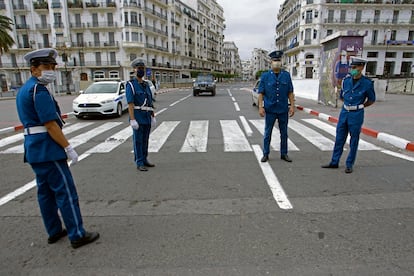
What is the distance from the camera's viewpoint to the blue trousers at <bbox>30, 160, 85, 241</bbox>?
2729mm

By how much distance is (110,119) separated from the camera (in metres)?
11.9

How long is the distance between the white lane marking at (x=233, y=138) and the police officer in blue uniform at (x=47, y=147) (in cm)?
421

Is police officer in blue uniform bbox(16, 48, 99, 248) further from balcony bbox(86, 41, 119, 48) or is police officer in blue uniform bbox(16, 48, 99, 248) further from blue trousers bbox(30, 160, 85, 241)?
balcony bbox(86, 41, 119, 48)

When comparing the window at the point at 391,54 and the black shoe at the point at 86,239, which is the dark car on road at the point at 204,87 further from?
the window at the point at 391,54

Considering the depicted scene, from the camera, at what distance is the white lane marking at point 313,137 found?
6.85 m

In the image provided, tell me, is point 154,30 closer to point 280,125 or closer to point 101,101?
point 101,101

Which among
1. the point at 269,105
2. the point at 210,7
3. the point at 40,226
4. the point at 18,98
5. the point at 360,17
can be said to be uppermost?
the point at 210,7

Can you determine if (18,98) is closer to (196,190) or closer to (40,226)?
(40,226)

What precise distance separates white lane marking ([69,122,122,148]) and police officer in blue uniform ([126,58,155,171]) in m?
2.90

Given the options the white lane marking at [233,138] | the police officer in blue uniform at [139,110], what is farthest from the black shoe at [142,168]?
the white lane marking at [233,138]

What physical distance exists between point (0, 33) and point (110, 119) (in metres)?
25.6

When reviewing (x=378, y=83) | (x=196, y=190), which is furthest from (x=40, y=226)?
(x=378, y=83)

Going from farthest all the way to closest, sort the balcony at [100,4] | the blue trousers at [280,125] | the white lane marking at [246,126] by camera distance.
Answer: the balcony at [100,4] → the white lane marking at [246,126] → the blue trousers at [280,125]

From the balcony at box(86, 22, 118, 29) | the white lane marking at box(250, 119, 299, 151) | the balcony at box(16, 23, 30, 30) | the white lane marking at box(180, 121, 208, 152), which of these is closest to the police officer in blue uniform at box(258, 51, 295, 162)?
the white lane marking at box(250, 119, 299, 151)
